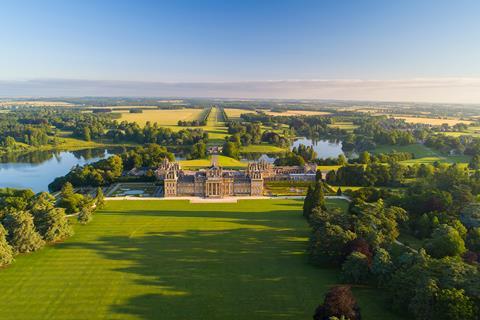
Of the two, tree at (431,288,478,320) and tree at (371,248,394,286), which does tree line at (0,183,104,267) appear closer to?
tree at (371,248,394,286)

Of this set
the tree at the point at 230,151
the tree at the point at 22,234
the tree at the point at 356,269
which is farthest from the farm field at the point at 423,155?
the tree at the point at 22,234

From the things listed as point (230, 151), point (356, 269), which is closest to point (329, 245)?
A: point (356, 269)

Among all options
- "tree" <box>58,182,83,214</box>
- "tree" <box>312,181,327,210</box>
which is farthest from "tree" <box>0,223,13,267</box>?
"tree" <box>312,181,327,210</box>

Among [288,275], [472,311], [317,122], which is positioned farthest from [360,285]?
[317,122]

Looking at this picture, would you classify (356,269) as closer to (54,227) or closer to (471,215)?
(471,215)

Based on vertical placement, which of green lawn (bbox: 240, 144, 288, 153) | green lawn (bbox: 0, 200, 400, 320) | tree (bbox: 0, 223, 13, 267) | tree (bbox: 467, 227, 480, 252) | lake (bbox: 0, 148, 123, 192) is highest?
tree (bbox: 467, 227, 480, 252)

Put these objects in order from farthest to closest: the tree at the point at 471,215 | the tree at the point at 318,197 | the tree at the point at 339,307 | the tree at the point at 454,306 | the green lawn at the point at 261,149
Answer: the green lawn at the point at 261,149 < the tree at the point at 318,197 < the tree at the point at 471,215 < the tree at the point at 339,307 < the tree at the point at 454,306

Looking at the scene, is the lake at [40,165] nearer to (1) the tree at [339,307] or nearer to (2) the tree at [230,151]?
(2) the tree at [230,151]
